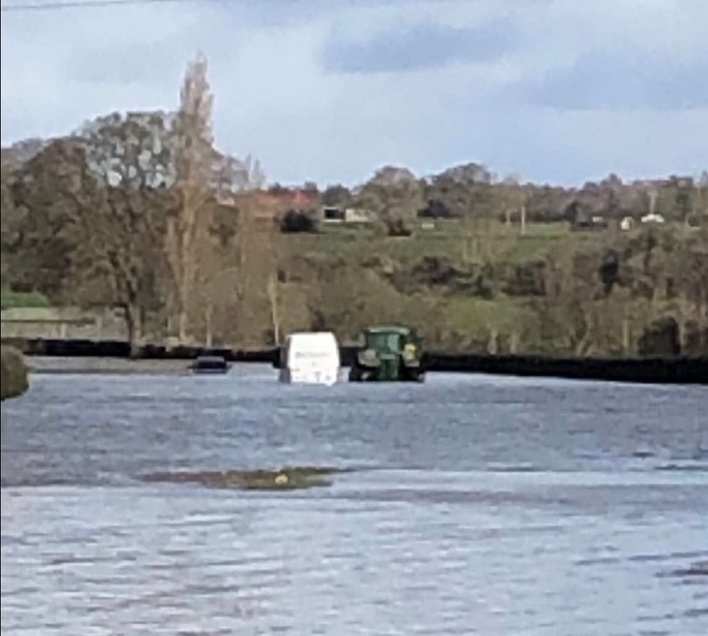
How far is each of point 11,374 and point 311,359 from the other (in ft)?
4.58

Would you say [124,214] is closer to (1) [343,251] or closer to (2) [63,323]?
(2) [63,323]

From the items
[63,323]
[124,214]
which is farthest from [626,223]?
[63,323]

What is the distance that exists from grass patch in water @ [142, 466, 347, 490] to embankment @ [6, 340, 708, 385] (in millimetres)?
520

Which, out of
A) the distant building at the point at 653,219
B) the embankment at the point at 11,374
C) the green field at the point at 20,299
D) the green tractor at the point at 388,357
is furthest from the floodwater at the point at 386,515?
the embankment at the point at 11,374

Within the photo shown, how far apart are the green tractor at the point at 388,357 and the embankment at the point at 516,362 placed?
0.8 inches

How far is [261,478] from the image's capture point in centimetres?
295

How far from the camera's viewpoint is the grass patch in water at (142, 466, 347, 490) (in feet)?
9.27

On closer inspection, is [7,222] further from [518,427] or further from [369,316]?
[518,427]

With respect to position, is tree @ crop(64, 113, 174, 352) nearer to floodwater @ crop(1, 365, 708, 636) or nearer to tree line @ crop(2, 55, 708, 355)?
tree line @ crop(2, 55, 708, 355)

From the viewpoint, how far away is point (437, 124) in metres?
2.26

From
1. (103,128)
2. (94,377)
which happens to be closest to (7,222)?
(103,128)

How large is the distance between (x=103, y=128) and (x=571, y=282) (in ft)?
2.85

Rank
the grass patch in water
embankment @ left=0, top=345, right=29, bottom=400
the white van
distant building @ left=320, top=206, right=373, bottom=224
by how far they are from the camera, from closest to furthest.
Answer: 1. embankment @ left=0, top=345, right=29, bottom=400
2. distant building @ left=320, top=206, right=373, bottom=224
3. the white van
4. the grass patch in water

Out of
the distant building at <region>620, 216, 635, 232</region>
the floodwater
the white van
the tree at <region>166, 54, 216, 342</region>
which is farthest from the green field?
the distant building at <region>620, 216, 635, 232</region>
